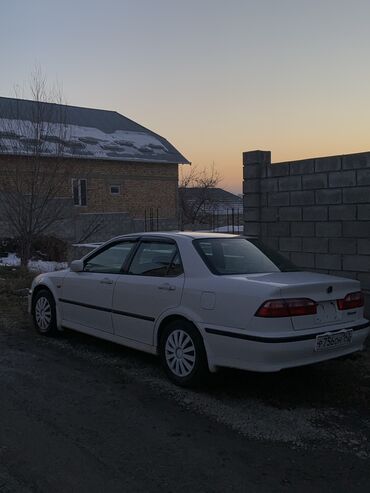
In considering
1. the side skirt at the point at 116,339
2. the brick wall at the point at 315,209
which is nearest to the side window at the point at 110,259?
the side skirt at the point at 116,339

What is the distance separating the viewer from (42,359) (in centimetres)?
625

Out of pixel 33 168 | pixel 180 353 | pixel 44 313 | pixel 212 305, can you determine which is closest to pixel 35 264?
pixel 33 168

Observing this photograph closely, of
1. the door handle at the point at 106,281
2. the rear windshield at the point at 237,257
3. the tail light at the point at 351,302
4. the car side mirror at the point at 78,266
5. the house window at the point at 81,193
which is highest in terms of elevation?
the house window at the point at 81,193

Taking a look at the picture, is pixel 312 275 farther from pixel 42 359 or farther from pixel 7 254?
pixel 7 254

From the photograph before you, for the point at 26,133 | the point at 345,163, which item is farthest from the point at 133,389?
the point at 26,133

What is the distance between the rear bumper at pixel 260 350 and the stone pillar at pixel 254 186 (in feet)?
14.6

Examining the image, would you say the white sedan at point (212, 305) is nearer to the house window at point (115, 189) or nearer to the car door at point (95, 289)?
the car door at point (95, 289)

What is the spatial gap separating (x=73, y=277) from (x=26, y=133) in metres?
8.71

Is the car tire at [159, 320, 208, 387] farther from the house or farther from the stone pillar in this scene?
the house

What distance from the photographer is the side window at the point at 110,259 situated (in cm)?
624

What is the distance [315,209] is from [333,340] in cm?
370

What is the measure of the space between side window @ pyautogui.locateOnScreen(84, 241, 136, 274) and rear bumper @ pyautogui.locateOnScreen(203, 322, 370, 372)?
5.61ft

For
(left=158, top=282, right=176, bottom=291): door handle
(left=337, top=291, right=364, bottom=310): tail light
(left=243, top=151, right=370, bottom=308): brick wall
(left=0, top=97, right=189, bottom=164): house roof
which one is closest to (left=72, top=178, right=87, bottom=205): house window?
(left=0, top=97, right=189, bottom=164): house roof

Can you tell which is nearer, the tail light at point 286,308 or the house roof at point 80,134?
the tail light at point 286,308
